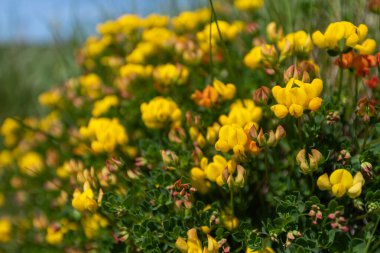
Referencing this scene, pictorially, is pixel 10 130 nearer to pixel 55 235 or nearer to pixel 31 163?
pixel 31 163

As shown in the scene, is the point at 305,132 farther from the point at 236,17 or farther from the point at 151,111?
the point at 236,17

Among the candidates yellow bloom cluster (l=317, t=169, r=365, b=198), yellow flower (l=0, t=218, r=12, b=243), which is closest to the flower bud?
yellow bloom cluster (l=317, t=169, r=365, b=198)

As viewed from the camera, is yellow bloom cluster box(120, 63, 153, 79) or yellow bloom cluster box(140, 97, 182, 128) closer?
yellow bloom cluster box(140, 97, 182, 128)

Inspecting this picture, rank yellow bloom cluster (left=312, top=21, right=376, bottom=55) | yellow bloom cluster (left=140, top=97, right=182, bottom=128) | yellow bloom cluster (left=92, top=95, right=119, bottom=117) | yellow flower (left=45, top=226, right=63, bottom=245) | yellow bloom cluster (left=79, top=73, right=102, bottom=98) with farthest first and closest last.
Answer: yellow bloom cluster (left=79, top=73, right=102, bottom=98) < yellow bloom cluster (left=92, top=95, right=119, bottom=117) < yellow flower (left=45, top=226, right=63, bottom=245) < yellow bloom cluster (left=140, top=97, right=182, bottom=128) < yellow bloom cluster (left=312, top=21, right=376, bottom=55)

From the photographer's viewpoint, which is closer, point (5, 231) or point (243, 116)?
point (243, 116)

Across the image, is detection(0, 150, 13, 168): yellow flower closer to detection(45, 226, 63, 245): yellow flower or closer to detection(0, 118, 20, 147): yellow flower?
detection(0, 118, 20, 147): yellow flower

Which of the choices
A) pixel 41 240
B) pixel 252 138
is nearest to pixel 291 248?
pixel 252 138

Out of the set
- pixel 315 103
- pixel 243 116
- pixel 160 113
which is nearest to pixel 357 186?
pixel 315 103
